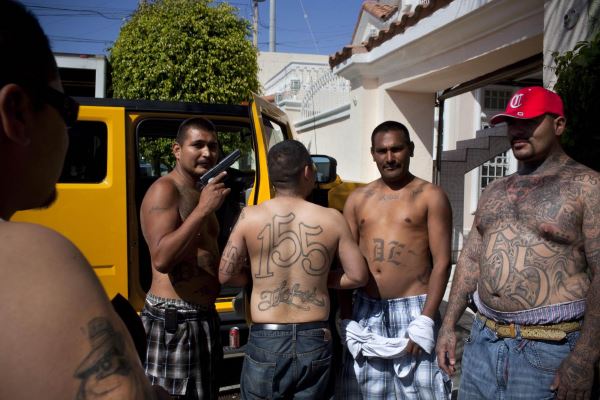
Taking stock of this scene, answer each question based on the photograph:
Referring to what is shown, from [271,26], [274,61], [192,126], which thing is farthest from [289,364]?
[271,26]

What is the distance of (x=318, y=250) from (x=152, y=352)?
1.03 meters

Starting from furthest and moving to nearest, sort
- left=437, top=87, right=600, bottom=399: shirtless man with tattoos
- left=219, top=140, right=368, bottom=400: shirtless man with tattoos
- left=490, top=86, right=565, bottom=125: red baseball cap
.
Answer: left=219, top=140, right=368, bottom=400: shirtless man with tattoos
left=490, top=86, right=565, bottom=125: red baseball cap
left=437, top=87, right=600, bottom=399: shirtless man with tattoos

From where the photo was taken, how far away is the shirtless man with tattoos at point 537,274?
1.97 meters

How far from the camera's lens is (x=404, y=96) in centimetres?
767

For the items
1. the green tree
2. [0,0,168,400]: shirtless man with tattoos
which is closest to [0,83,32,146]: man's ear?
[0,0,168,400]: shirtless man with tattoos

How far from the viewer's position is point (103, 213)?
3572 millimetres

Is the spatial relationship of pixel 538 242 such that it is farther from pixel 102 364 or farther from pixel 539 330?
pixel 102 364

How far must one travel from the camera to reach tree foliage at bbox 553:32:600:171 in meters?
2.42

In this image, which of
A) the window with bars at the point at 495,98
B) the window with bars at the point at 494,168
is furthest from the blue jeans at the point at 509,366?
the window with bars at the point at 494,168

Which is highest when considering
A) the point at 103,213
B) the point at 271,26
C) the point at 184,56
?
the point at 271,26

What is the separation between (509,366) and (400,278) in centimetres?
73

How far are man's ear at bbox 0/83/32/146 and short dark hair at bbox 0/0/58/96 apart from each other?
0.01 meters

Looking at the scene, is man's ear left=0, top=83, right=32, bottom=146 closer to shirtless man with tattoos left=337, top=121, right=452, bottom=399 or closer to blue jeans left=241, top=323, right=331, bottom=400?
blue jeans left=241, top=323, right=331, bottom=400

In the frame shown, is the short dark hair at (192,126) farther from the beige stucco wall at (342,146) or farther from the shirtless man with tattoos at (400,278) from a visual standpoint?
the beige stucco wall at (342,146)
